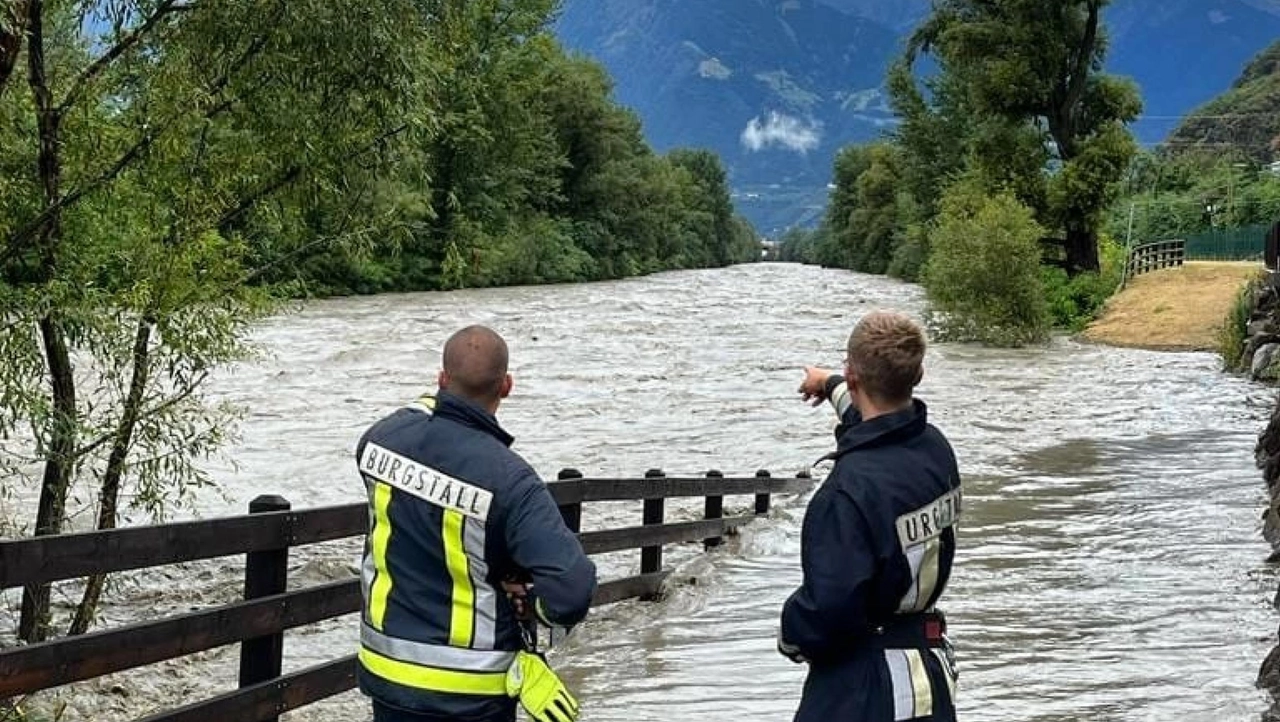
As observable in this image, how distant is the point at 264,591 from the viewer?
5961 mm

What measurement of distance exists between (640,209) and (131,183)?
263 ft

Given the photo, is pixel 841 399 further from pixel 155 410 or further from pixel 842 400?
pixel 155 410

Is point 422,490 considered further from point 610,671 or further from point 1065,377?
point 1065,377

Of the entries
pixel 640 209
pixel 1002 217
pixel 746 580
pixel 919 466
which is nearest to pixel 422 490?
pixel 919 466

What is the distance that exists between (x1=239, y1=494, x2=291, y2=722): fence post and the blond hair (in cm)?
310

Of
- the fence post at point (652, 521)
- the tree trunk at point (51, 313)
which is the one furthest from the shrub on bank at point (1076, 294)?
the tree trunk at point (51, 313)

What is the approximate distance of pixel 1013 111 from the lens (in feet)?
150

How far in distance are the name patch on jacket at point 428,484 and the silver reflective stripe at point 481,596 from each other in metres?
0.09

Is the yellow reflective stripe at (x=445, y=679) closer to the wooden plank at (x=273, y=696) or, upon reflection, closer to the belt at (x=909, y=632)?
the belt at (x=909, y=632)

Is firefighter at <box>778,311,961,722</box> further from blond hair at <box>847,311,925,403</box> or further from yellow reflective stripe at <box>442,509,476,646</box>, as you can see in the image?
yellow reflective stripe at <box>442,509,476,646</box>

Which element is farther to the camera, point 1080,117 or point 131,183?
point 1080,117

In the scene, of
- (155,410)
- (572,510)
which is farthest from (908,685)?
(155,410)

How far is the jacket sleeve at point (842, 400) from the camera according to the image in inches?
162

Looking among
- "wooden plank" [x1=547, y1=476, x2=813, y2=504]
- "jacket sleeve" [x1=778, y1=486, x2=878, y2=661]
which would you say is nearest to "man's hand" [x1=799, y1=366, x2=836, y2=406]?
"jacket sleeve" [x1=778, y1=486, x2=878, y2=661]
